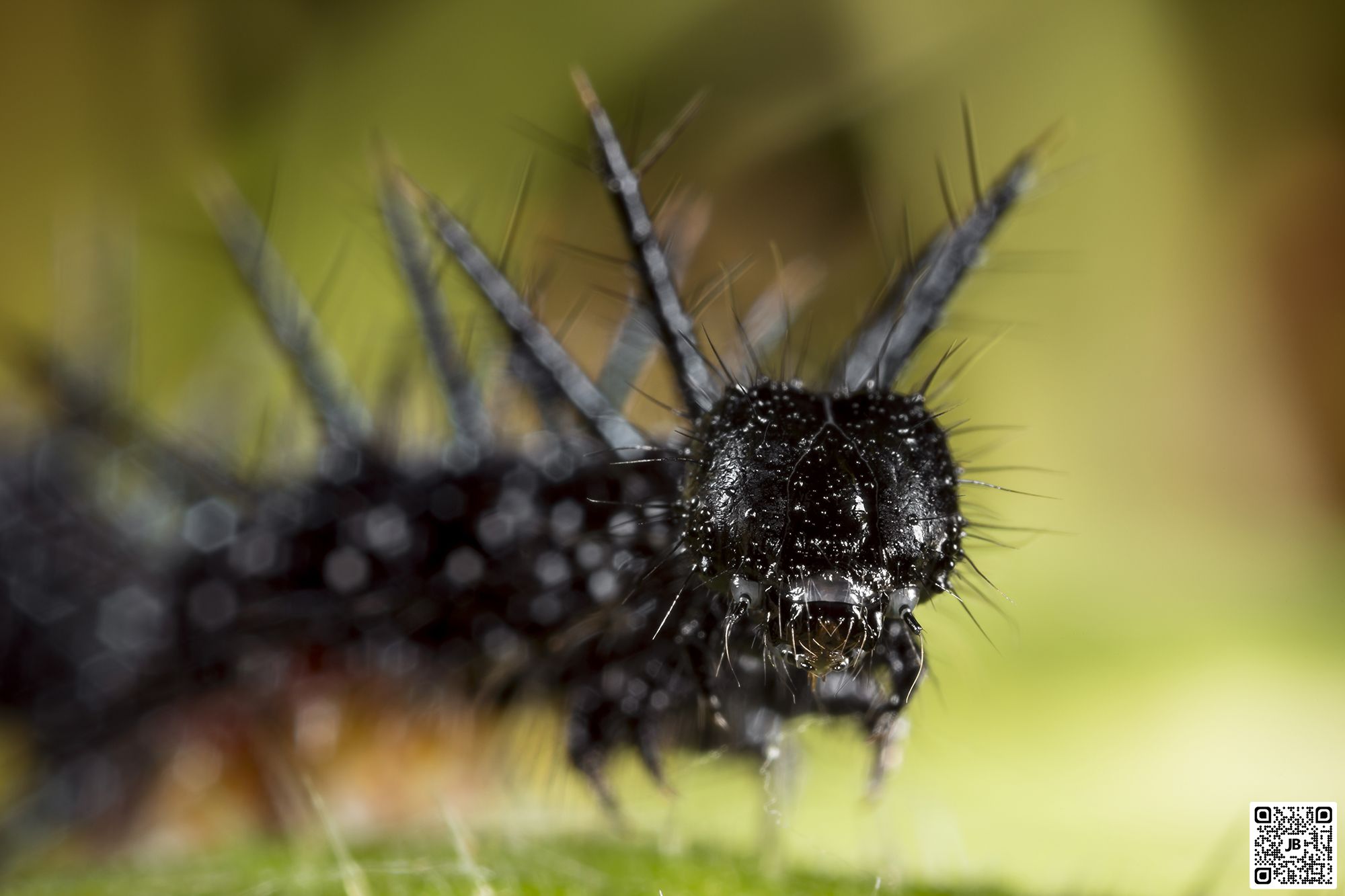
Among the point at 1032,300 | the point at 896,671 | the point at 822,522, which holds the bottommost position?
the point at 896,671

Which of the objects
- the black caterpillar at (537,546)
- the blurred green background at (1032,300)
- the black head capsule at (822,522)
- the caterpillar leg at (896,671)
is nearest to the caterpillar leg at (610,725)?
the black caterpillar at (537,546)

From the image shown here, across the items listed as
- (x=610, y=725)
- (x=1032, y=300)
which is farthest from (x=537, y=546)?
(x=1032, y=300)

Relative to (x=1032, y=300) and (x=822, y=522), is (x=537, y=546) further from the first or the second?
(x=1032, y=300)

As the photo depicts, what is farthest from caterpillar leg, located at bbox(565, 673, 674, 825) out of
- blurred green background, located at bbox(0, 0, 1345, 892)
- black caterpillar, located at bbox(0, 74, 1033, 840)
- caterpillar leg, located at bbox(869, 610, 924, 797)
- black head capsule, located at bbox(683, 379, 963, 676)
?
black head capsule, located at bbox(683, 379, 963, 676)

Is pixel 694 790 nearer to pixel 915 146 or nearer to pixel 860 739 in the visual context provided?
pixel 860 739

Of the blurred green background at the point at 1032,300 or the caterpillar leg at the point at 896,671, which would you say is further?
the blurred green background at the point at 1032,300

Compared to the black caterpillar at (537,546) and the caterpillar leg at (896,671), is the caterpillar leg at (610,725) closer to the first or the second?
the black caterpillar at (537,546)
